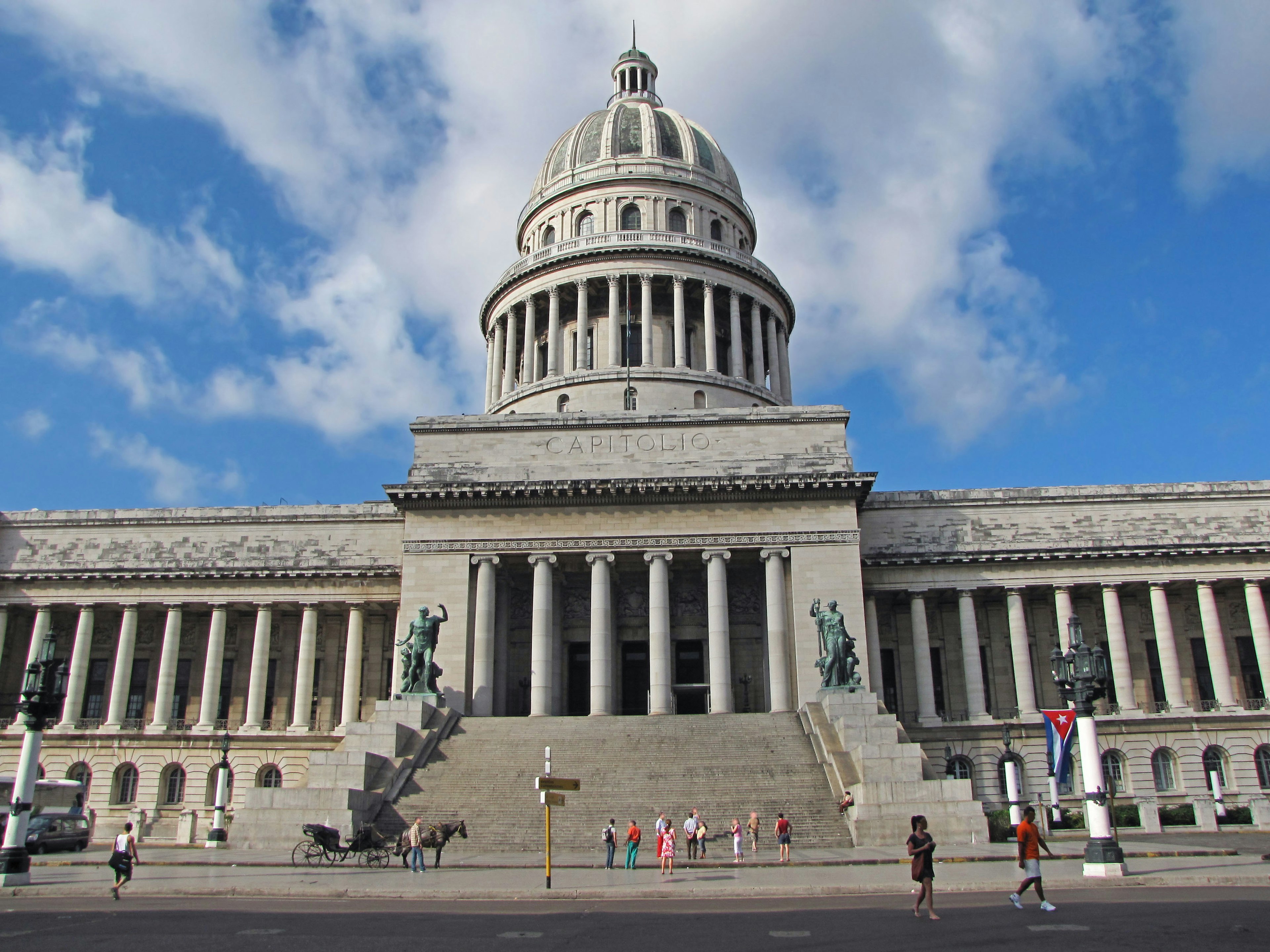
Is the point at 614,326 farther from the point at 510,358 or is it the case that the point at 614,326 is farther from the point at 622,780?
the point at 622,780

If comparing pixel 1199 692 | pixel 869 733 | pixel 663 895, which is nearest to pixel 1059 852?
pixel 869 733

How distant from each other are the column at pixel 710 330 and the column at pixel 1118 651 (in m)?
24.3

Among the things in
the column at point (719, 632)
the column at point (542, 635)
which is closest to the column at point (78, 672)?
the column at point (542, 635)

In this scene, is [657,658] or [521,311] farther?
[521,311]

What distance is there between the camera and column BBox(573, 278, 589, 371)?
6088 centimetres

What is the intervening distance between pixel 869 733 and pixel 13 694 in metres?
41.6

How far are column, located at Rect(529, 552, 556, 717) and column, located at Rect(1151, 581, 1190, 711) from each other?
90.1 feet

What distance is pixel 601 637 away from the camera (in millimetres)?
43406

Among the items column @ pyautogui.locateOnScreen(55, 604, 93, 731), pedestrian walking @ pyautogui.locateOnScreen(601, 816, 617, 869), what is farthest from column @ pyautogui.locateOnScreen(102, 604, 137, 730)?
pedestrian walking @ pyautogui.locateOnScreen(601, 816, 617, 869)

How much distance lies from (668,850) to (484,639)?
21429 millimetres

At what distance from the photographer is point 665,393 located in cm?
5956

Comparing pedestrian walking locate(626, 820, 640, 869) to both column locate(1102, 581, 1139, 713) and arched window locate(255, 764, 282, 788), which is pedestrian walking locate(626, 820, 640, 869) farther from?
column locate(1102, 581, 1139, 713)

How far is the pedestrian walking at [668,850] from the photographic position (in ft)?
76.3

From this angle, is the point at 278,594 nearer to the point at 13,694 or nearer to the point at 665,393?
the point at 13,694
